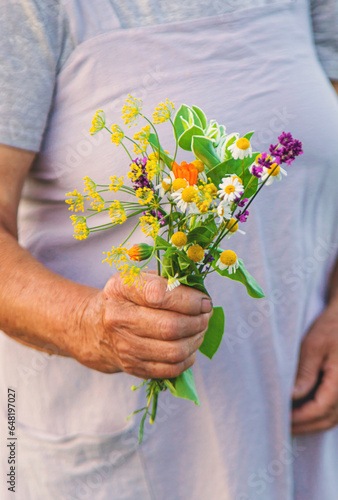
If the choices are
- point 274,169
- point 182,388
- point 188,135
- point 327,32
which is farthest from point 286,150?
point 327,32

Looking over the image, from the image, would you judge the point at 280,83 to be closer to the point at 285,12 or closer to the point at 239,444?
the point at 285,12

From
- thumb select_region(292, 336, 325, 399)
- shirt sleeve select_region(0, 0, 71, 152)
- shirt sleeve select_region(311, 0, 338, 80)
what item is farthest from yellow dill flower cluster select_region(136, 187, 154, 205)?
shirt sleeve select_region(311, 0, 338, 80)

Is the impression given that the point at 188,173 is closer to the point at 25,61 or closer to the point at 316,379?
the point at 25,61

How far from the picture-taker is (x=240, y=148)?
22.6 inches

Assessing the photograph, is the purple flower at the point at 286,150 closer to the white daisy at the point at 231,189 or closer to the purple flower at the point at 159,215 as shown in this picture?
the white daisy at the point at 231,189

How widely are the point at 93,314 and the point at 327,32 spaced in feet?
2.43

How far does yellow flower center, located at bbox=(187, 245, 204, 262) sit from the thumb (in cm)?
42

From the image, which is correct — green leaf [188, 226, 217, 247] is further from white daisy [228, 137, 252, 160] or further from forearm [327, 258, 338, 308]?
forearm [327, 258, 338, 308]

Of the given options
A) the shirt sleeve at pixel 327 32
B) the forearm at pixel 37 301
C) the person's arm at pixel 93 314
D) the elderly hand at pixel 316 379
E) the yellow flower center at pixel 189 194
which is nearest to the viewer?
the yellow flower center at pixel 189 194

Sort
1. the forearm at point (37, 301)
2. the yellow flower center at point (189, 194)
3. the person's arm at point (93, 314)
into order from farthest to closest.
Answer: the forearm at point (37, 301)
the person's arm at point (93, 314)
the yellow flower center at point (189, 194)

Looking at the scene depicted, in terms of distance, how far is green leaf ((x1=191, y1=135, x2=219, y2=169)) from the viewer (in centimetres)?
59

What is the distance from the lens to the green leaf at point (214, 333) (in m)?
0.75

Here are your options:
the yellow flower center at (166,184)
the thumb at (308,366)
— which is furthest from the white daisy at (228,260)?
the thumb at (308,366)

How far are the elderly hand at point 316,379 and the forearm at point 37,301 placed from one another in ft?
1.38
